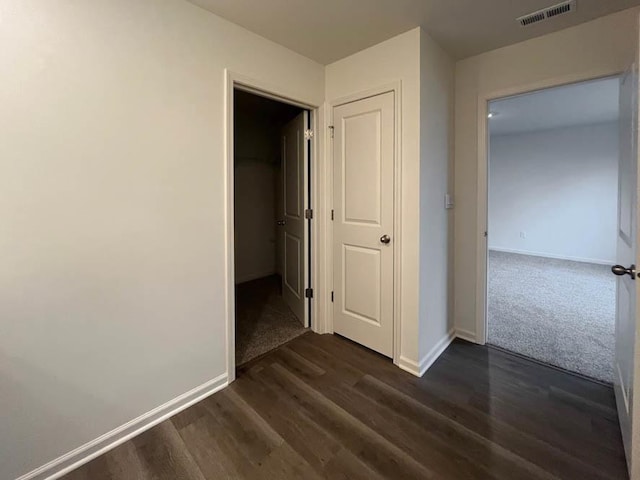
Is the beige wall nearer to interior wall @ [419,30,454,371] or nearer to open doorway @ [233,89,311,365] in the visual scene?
interior wall @ [419,30,454,371]

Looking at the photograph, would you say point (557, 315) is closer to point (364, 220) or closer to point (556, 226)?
point (364, 220)

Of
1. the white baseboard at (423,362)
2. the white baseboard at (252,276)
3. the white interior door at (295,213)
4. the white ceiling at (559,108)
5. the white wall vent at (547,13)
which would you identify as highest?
the white ceiling at (559,108)

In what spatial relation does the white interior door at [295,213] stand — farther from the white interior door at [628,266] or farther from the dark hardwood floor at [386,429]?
the white interior door at [628,266]

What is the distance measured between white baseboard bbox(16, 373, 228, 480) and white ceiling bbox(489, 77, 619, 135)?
3.69 metres

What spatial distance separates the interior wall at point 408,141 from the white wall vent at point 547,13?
0.67m

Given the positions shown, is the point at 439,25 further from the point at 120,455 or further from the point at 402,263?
the point at 120,455

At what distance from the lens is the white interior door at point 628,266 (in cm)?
123

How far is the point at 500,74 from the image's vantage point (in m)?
2.30

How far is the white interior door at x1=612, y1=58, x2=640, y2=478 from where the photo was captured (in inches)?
48.3

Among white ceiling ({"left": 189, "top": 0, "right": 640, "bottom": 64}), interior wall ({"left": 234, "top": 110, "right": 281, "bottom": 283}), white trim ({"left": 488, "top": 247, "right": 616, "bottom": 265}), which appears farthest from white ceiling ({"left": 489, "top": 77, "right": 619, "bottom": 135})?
interior wall ({"left": 234, "top": 110, "right": 281, "bottom": 283})

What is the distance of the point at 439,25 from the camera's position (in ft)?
6.44

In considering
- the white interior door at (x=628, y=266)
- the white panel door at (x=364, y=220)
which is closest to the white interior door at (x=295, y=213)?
the white panel door at (x=364, y=220)

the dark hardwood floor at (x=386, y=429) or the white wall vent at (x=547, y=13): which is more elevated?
the white wall vent at (x=547, y=13)

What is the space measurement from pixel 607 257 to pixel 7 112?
24.8ft
